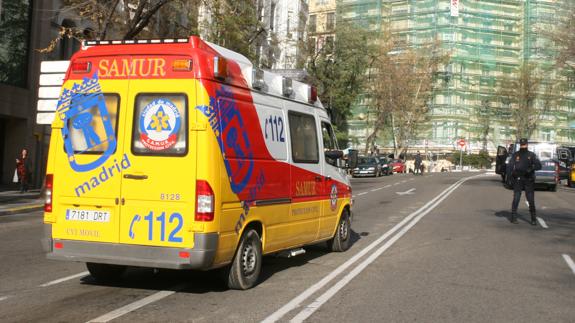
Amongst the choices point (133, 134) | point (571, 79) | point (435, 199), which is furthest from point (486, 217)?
point (571, 79)

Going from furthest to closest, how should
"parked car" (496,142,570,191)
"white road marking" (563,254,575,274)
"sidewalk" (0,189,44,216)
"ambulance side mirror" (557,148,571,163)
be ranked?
"ambulance side mirror" (557,148,571,163), "parked car" (496,142,570,191), "sidewalk" (0,189,44,216), "white road marking" (563,254,575,274)

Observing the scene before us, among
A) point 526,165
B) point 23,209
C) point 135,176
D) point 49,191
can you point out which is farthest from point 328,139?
point 23,209

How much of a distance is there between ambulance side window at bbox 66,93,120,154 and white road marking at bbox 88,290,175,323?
1616 millimetres

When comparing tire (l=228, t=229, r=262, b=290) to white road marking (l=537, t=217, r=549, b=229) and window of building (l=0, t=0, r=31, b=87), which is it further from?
window of building (l=0, t=0, r=31, b=87)

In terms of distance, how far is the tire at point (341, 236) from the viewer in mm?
9984

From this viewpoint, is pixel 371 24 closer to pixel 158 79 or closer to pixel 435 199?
pixel 435 199

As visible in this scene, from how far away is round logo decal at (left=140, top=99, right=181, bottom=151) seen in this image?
636cm

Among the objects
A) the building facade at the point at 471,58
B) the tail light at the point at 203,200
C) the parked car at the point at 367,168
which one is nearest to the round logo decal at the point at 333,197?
the tail light at the point at 203,200

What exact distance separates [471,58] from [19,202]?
6242 centimetres

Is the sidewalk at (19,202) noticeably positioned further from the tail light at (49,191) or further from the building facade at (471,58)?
the building facade at (471,58)

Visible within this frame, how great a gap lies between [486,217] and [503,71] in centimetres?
6205

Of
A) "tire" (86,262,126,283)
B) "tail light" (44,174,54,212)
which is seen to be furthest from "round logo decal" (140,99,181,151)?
"tire" (86,262,126,283)

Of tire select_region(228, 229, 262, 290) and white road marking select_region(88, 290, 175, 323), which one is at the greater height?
tire select_region(228, 229, 262, 290)

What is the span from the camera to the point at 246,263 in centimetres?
703
